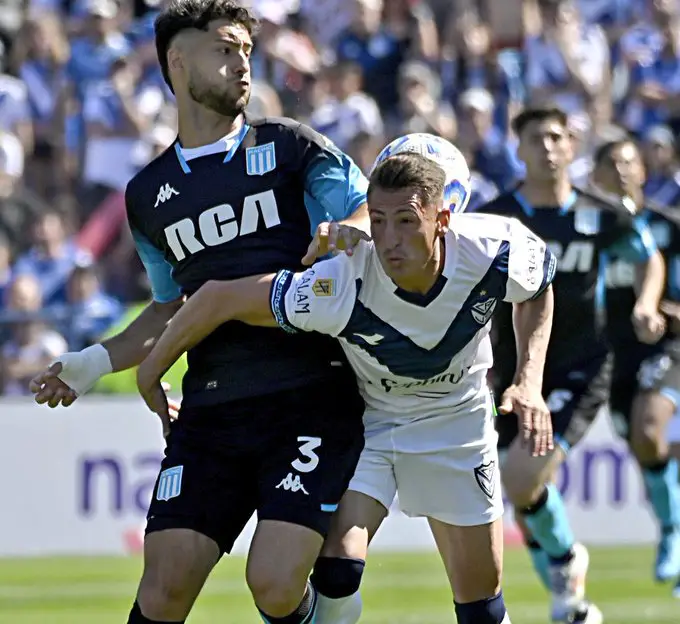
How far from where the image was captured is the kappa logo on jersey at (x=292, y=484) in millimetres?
5758

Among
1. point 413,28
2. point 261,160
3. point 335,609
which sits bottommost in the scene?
point 335,609

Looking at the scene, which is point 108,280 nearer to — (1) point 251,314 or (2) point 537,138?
(2) point 537,138

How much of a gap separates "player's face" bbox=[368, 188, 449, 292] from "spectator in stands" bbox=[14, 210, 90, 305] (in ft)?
28.1

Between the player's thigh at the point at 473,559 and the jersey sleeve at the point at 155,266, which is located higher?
the jersey sleeve at the point at 155,266

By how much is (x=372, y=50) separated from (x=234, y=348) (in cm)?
1099

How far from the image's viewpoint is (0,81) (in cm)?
1589

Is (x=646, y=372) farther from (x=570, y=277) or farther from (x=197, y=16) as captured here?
(x=197, y=16)

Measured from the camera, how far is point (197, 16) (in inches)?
241

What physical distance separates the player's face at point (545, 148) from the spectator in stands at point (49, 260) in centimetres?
571

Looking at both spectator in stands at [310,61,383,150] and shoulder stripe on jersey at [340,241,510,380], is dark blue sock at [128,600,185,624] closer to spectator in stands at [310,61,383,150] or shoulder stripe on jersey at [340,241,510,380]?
shoulder stripe on jersey at [340,241,510,380]

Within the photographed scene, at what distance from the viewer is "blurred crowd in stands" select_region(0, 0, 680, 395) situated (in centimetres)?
1473

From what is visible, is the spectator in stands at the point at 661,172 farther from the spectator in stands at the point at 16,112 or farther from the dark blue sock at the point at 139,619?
the dark blue sock at the point at 139,619

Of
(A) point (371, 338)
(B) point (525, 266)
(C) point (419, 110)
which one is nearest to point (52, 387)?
(A) point (371, 338)

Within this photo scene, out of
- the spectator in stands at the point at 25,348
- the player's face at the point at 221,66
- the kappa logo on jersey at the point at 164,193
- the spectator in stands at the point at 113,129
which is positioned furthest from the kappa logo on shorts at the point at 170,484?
the spectator in stands at the point at 113,129
